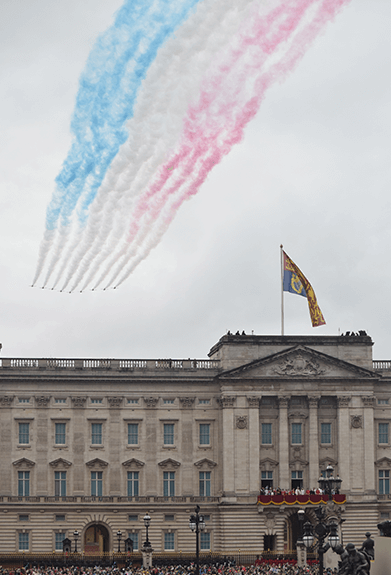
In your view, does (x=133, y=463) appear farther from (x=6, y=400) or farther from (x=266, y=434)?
(x=6, y=400)

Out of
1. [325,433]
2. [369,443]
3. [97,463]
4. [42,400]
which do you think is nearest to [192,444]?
[97,463]

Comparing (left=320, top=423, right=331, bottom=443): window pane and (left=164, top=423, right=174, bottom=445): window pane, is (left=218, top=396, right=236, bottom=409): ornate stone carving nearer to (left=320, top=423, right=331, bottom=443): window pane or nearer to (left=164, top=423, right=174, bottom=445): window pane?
(left=164, top=423, right=174, bottom=445): window pane

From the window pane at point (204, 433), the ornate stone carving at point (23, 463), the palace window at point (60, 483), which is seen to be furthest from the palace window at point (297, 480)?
the ornate stone carving at point (23, 463)

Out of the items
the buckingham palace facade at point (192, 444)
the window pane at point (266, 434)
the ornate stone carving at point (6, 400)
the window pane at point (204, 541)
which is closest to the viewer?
the buckingham palace facade at point (192, 444)

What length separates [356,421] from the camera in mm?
95938

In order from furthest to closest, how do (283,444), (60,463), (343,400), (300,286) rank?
(300,286) → (343,400) → (283,444) → (60,463)

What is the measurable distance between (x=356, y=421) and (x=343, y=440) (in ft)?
7.26

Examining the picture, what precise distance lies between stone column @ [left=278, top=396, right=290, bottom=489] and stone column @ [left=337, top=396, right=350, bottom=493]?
16.0 feet

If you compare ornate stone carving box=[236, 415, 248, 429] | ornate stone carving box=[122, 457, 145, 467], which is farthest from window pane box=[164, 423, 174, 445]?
ornate stone carving box=[236, 415, 248, 429]

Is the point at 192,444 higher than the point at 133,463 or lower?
higher

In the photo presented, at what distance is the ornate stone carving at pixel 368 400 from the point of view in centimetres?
9631

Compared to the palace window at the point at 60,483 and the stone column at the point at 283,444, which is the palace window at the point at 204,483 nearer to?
the stone column at the point at 283,444

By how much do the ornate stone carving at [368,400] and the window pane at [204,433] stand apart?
48.0 ft

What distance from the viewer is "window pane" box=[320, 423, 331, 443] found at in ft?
315
